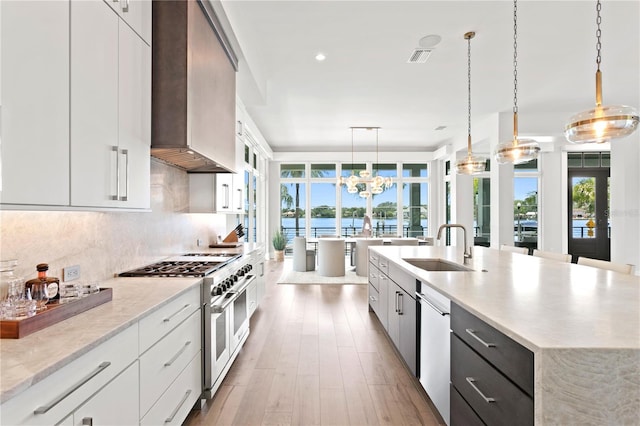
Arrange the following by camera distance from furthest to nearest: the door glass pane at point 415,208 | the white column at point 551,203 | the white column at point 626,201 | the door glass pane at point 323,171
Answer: the door glass pane at point 415,208 < the door glass pane at point 323,171 < the white column at point 551,203 < the white column at point 626,201

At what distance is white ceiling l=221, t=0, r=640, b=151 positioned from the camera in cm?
307

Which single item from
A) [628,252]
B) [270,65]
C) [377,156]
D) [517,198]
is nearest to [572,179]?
[517,198]

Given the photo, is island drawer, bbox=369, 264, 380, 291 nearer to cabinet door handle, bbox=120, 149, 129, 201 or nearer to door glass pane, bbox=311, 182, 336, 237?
cabinet door handle, bbox=120, 149, 129, 201

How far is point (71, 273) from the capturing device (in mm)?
1794

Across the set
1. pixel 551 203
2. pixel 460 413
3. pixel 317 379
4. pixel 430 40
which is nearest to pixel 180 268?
pixel 317 379

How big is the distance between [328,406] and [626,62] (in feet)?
17.5

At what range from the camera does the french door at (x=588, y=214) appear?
8.23 meters

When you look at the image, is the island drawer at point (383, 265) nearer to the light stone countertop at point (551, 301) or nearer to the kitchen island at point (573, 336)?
the light stone countertop at point (551, 301)

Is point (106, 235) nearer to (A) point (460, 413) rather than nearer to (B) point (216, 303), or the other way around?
(B) point (216, 303)

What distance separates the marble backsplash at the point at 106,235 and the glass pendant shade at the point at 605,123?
314 cm

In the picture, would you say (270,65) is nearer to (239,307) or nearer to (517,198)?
(239,307)

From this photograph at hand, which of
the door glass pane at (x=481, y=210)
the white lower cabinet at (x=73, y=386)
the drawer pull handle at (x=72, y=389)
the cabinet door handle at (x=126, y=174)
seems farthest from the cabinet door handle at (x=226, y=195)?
the door glass pane at (x=481, y=210)

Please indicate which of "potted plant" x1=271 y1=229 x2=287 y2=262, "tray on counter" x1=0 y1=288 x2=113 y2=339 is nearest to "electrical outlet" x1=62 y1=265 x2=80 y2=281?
"tray on counter" x1=0 y1=288 x2=113 y2=339

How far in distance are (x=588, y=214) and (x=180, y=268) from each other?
9.72m
